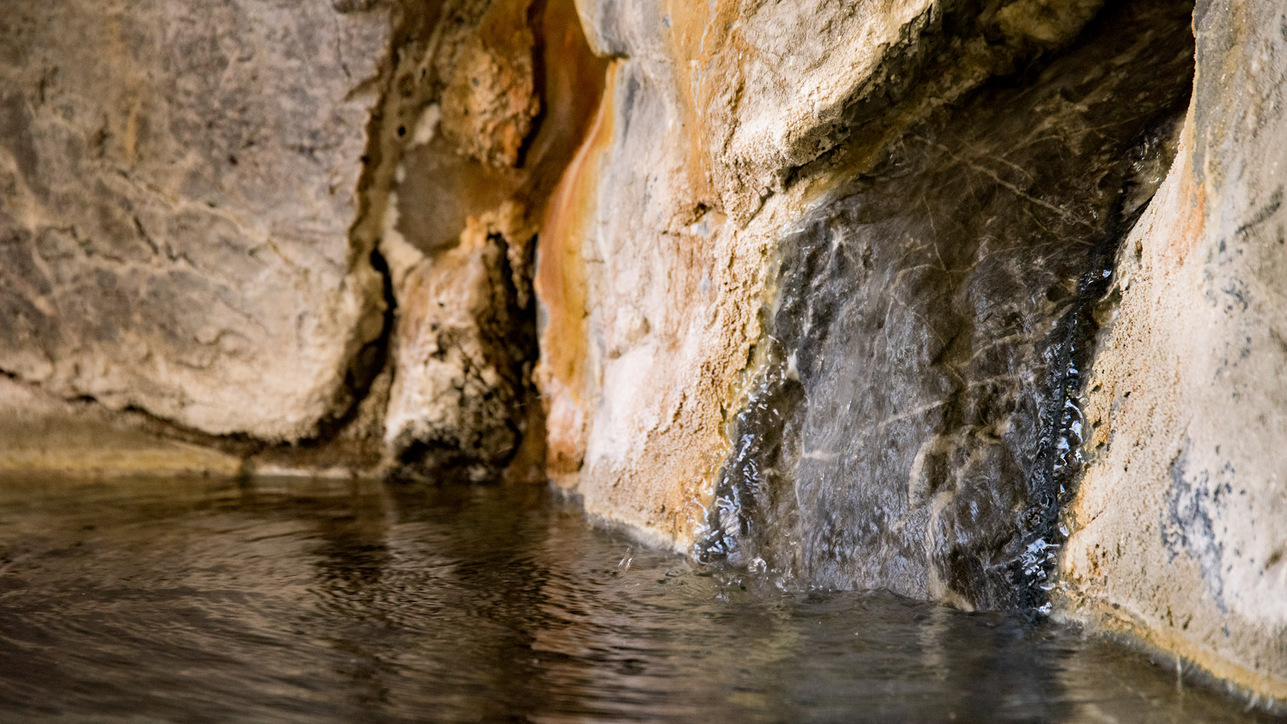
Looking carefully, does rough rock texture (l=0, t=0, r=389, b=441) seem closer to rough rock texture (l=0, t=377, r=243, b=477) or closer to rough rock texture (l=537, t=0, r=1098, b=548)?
rough rock texture (l=0, t=377, r=243, b=477)

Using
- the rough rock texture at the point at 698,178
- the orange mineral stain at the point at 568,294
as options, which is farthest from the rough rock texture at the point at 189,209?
the rough rock texture at the point at 698,178

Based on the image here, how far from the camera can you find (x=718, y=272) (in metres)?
3.19

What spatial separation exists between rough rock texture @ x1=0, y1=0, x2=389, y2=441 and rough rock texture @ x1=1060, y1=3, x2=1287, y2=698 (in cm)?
332

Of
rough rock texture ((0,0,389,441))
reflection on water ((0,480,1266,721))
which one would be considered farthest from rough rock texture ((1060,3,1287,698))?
rough rock texture ((0,0,389,441))

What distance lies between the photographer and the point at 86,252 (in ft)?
15.7

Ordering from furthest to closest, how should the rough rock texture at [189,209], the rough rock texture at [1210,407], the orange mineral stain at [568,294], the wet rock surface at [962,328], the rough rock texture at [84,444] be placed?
the rough rock texture at [84,444] → the rough rock texture at [189,209] → the orange mineral stain at [568,294] → the wet rock surface at [962,328] → the rough rock texture at [1210,407]

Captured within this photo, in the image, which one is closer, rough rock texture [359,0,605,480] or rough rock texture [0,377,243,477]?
rough rock texture [359,0,605,480]

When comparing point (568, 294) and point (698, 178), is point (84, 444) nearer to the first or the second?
point (568, 294)

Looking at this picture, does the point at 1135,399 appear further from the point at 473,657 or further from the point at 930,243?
the point at 473,657

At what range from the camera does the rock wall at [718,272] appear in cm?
197

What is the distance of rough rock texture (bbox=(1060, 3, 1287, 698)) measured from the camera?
1.72 meters

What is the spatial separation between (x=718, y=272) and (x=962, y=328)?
83 cm

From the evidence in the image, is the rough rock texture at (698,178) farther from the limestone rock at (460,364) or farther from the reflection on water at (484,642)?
the reflection on water at (484,642)

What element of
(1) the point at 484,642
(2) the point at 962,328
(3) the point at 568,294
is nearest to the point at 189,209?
(3) the point at 568,294
